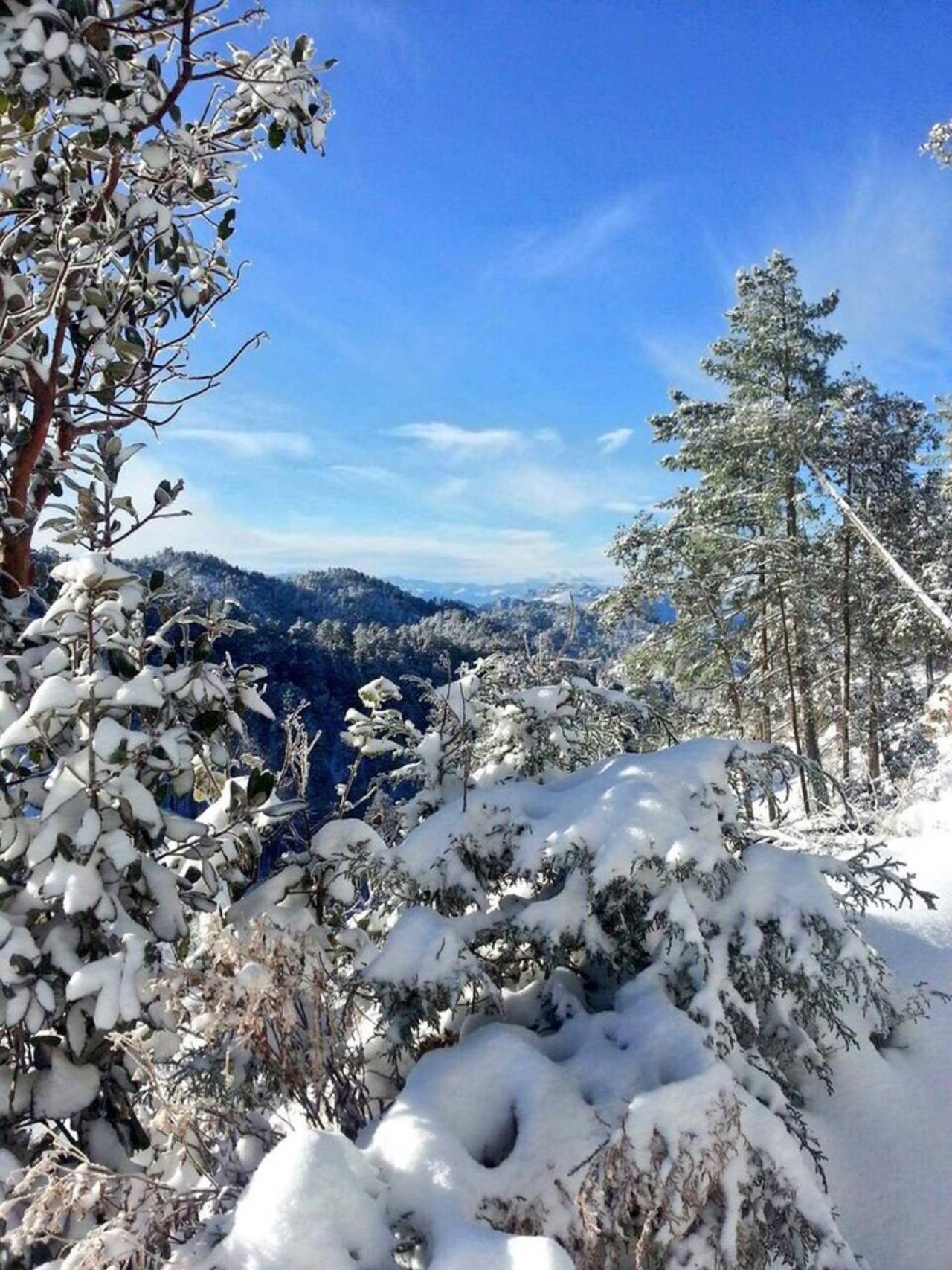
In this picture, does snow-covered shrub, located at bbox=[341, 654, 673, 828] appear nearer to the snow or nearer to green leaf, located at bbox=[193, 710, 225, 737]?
green leaf, located at bbox=[193, 710, 225, 737]

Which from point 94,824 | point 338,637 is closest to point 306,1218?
point 94,824

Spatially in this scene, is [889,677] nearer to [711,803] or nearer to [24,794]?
[711,803]

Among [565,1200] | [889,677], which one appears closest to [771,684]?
[889,677]

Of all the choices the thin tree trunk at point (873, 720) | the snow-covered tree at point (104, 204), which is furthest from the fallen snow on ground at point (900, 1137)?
the thin tree trunk at point (873, 720)

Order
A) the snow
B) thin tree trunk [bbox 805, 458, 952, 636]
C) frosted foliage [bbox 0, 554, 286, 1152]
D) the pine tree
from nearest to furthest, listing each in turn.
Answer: the snow → frosted foliage [bbox 0, 554, 286, 1152] → thin tree trunk [bbox 805, 458, 952, 636] → the pine tree

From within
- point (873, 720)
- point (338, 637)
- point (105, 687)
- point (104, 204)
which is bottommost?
point (873, 720)

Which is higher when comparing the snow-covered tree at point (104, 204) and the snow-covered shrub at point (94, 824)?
the snow-covered tree at point (104, 204)

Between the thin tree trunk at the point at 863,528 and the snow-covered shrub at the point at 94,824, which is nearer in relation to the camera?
the snow-covered shrub at the point at 94,824

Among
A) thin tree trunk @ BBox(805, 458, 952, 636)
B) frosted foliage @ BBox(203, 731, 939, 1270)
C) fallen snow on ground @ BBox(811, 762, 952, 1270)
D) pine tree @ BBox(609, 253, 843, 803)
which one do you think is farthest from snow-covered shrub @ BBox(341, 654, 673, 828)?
pine tree @ BBox(609, 253, 843, 803)

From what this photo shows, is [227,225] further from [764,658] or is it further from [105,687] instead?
[764,658]

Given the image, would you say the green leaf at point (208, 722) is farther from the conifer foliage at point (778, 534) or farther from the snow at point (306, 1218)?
the conifer foliage at point (778, 534)

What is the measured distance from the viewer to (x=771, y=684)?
14938 millimetres

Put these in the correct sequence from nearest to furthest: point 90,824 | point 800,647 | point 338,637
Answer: point 90,824
point 800,647
point 338,637

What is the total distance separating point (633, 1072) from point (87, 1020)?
1498 millimetres
